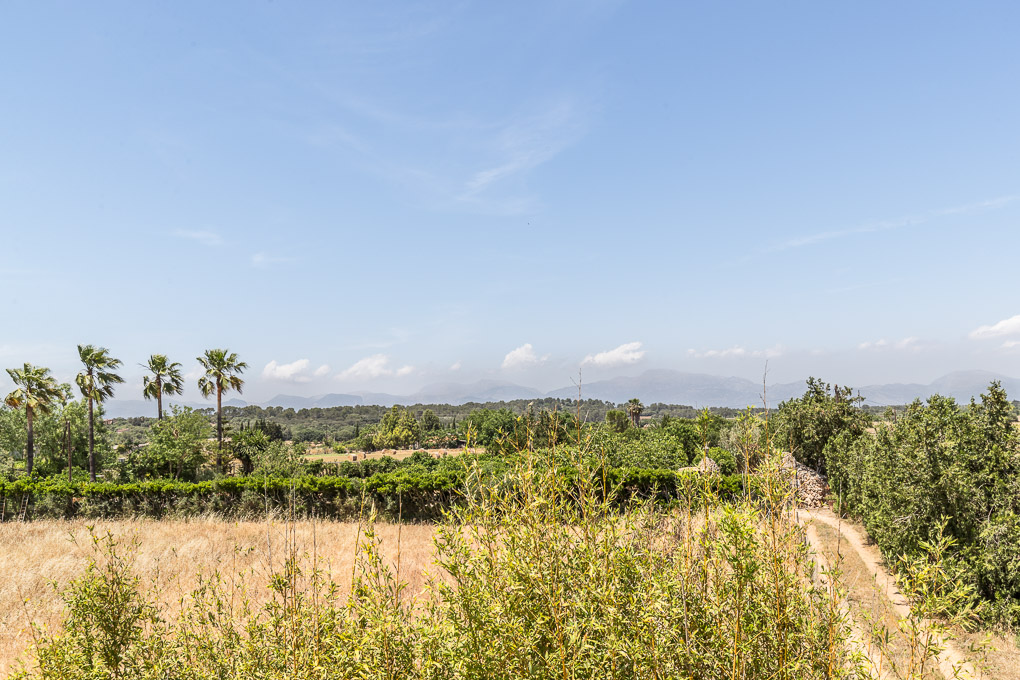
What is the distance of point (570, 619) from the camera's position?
2771 mm

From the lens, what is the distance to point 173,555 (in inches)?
439

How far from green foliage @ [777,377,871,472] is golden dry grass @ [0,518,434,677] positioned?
59.9 ft

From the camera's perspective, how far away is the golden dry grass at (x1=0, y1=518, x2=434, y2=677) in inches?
316

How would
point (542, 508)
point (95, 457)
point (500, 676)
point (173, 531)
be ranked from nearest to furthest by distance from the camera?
point (500, 676) < point (542, 508) < point (173, 531) < point (95, 457)

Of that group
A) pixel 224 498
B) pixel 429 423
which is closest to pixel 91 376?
pixel 224 498

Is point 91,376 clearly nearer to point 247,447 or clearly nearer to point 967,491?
point 247,447

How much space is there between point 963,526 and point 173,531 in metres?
19.2

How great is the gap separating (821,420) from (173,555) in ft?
82.4

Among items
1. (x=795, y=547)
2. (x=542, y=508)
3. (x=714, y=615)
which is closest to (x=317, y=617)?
(x=542, y=508)

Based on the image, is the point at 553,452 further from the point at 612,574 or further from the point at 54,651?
the point at 54,651

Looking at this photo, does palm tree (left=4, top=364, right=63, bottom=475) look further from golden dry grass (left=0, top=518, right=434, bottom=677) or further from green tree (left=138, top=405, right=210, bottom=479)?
golden dry grass (left=0, top=518, right=434, bottom=677)

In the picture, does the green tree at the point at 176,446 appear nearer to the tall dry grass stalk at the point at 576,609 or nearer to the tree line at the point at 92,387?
the tree line at the point at 92,387

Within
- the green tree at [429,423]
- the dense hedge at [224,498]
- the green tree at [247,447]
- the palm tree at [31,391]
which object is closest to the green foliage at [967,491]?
the dense hedge at [224,498]

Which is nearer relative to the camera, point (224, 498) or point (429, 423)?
point (224, 498)
